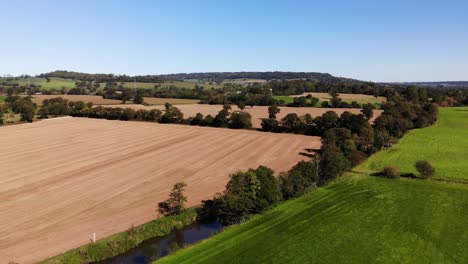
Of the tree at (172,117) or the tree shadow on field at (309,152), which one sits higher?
the tree at (172,117)

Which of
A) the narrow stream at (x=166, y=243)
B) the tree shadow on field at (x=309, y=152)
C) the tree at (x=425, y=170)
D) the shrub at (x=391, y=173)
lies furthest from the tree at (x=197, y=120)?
the narrow stream at (x=166, y=243)

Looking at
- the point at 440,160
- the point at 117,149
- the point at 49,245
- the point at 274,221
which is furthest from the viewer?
the point at 117,149

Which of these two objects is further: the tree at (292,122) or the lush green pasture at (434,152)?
the tree at (292,122)

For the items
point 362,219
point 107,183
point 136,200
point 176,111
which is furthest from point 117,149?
point 362,219

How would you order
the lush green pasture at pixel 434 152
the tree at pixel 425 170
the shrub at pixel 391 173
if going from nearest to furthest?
1. the tree at pixel 425 170
2. the shrub at pixel 391 173
3. the lush green pasture at pixel 434 152

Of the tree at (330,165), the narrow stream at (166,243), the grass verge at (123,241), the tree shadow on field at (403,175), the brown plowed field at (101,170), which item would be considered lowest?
the narrow stream at (166,243)

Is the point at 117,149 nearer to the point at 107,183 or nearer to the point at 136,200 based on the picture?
the point at 107,183

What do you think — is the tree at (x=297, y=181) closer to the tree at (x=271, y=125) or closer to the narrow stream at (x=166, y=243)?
the narrow stream at (x=166, y=243)
